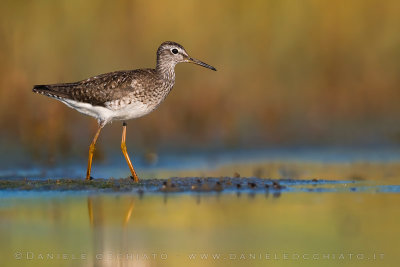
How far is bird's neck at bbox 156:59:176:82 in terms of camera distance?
14.7 m

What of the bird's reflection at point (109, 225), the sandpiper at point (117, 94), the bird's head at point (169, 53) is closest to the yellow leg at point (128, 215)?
the bird's reflection at point (109, 225)

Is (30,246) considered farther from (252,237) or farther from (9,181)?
(9,181)

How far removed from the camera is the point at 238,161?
16781 mm

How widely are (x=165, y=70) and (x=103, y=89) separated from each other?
3.96ft

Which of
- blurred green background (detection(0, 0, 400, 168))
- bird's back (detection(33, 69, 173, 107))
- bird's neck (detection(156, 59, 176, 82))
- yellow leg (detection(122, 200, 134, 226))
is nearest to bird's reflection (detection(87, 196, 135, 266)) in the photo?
yellow leg (detection(122, 200, 134, 226))

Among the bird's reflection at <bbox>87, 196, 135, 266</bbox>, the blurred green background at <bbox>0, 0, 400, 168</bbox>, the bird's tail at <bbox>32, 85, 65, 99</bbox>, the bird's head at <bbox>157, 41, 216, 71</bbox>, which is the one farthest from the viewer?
the blurred green background at <bbox>0, 0, 400, 168</bbox>

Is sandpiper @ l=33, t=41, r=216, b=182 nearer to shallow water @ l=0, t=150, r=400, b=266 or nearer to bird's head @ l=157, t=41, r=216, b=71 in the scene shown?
bird's head @ l=157, t=41, r=216, b=71

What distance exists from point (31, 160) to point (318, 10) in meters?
7.75

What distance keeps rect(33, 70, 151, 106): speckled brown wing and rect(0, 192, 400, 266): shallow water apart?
2.18 meters

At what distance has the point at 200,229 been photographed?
10.1 metres

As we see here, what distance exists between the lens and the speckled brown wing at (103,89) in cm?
1409

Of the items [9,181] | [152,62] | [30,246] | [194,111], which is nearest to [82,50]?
[152,62]

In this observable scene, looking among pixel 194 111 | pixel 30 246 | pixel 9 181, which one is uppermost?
pixel 194 111

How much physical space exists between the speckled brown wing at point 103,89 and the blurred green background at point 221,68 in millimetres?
2750
